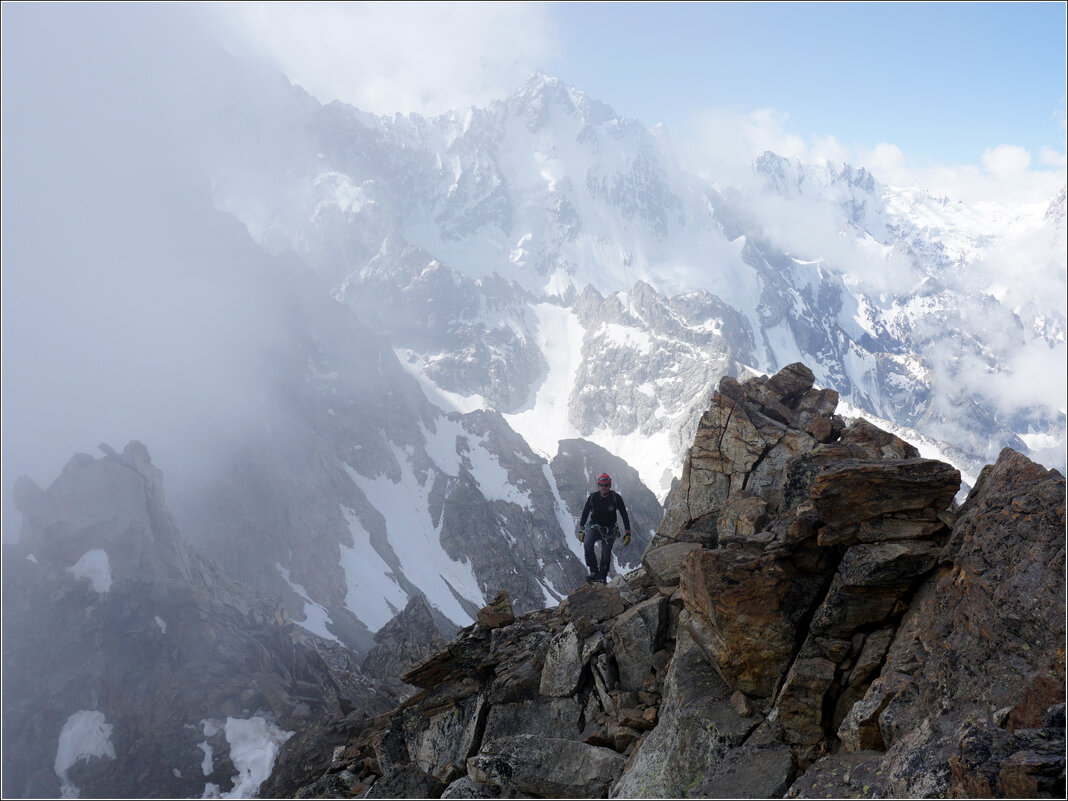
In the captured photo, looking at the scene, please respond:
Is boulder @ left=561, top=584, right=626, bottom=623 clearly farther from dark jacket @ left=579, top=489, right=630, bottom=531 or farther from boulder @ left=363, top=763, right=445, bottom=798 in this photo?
boulder @ left=363, top=763, right=445, bottom=798

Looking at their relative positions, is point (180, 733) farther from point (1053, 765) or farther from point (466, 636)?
point (1053, 765)

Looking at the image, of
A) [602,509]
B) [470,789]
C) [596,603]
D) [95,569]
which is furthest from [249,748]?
A: [470,789]

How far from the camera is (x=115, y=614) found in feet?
305

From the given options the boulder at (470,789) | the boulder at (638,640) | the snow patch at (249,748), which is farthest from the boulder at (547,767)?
the snow patch at (249,748)

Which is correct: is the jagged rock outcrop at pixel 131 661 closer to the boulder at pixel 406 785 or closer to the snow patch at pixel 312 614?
the snow patch at pixel 312 614

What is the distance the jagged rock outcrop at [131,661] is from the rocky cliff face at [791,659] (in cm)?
4613

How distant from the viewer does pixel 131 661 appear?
87.4 m

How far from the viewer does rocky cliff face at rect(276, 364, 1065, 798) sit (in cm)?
988

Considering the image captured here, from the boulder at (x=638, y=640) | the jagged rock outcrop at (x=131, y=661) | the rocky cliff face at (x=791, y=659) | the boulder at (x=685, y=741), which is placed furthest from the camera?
the jagged rock outcrop at (x=131, y=661)

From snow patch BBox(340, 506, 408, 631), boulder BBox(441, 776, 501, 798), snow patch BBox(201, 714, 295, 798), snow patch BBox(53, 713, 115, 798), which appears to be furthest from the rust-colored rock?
snow patch BBox(340, 506, 408, 631)

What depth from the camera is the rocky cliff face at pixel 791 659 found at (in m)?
9.88

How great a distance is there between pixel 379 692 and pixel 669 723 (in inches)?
1453

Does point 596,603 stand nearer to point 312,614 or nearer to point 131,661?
point 131,661

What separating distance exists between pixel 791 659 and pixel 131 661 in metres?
99.8
